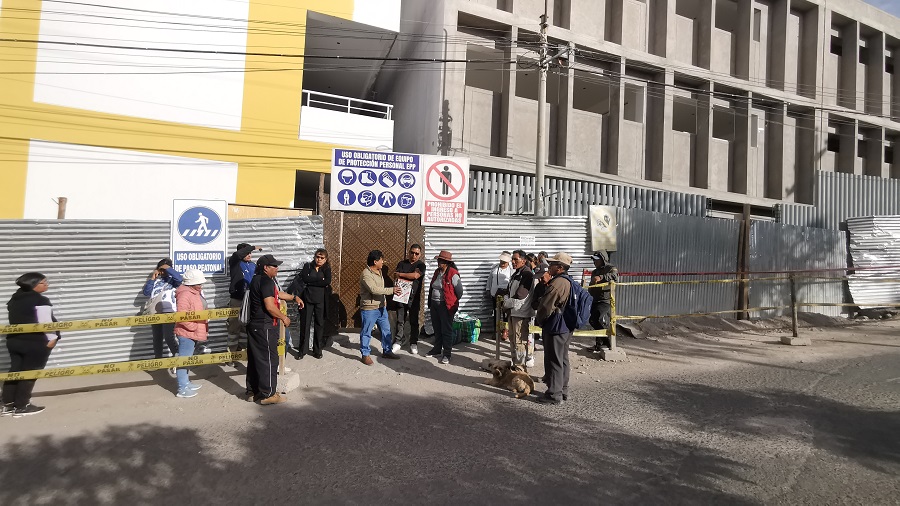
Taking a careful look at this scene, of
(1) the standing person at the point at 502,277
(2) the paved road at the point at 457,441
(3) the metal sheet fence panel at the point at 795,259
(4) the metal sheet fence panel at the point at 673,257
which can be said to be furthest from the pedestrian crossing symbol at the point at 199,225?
(3) the metal sheet fence panel at the point at 795,259

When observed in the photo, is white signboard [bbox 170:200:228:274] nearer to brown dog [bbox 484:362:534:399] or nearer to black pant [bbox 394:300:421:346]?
black pant [bbox 394:300:421:346]

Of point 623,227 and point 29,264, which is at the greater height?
point 623,227

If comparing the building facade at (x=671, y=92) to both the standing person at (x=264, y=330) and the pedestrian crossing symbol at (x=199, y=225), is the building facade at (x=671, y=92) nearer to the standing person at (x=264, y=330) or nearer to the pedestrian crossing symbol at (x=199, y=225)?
the pedestrian crossing symbol at (x=199, y=225)

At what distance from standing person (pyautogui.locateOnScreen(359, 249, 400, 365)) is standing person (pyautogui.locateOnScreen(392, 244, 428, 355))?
1.23 feet

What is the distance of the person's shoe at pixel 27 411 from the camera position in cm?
480

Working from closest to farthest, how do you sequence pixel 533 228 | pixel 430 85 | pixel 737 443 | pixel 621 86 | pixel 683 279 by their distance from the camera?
1. pixel 737 443
2. pixel 533 228
3. pixel 683 279
4. pixel 430 85
5. pixel 621 86

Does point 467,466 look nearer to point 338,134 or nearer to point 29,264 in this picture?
point 29,264

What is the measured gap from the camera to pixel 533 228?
9547 millimetres

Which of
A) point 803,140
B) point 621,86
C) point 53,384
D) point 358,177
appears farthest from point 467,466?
point 803,140

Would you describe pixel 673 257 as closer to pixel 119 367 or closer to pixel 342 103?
pixel 119 367

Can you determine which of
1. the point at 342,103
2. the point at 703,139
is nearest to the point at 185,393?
the point at 342,103

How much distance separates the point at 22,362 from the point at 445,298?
16.0ft

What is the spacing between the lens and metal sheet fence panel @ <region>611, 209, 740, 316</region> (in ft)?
33.6

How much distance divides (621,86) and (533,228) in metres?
9.18
